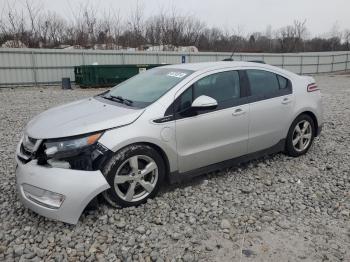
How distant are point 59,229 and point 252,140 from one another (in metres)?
2.58

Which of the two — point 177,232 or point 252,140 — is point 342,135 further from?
point 177,232

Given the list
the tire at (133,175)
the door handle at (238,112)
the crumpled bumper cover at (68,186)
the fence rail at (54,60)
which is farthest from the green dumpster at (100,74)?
the crumpled bumper cover at (68,186)

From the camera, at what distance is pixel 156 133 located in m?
3.44

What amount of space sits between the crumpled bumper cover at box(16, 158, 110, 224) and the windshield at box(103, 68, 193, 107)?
104 cm

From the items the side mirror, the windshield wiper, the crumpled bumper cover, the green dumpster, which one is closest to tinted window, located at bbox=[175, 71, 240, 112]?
the side mirror

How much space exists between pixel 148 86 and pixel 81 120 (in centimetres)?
109

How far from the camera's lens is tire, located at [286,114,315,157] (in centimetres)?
484

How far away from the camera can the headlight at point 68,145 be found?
306 cm

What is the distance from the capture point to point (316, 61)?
111 feet

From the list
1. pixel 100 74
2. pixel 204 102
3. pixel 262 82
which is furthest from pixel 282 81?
pixel 100 74

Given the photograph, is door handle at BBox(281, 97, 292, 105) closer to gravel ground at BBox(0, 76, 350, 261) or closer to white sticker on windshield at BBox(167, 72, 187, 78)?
gravel ground at BBox(0, 76, 350, 261)

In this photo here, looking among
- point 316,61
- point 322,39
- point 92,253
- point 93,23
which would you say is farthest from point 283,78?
point 322,39

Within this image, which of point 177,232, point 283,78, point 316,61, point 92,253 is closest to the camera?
point 92,253

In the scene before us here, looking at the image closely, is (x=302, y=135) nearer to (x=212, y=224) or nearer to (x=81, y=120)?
(x=212, y=224)
